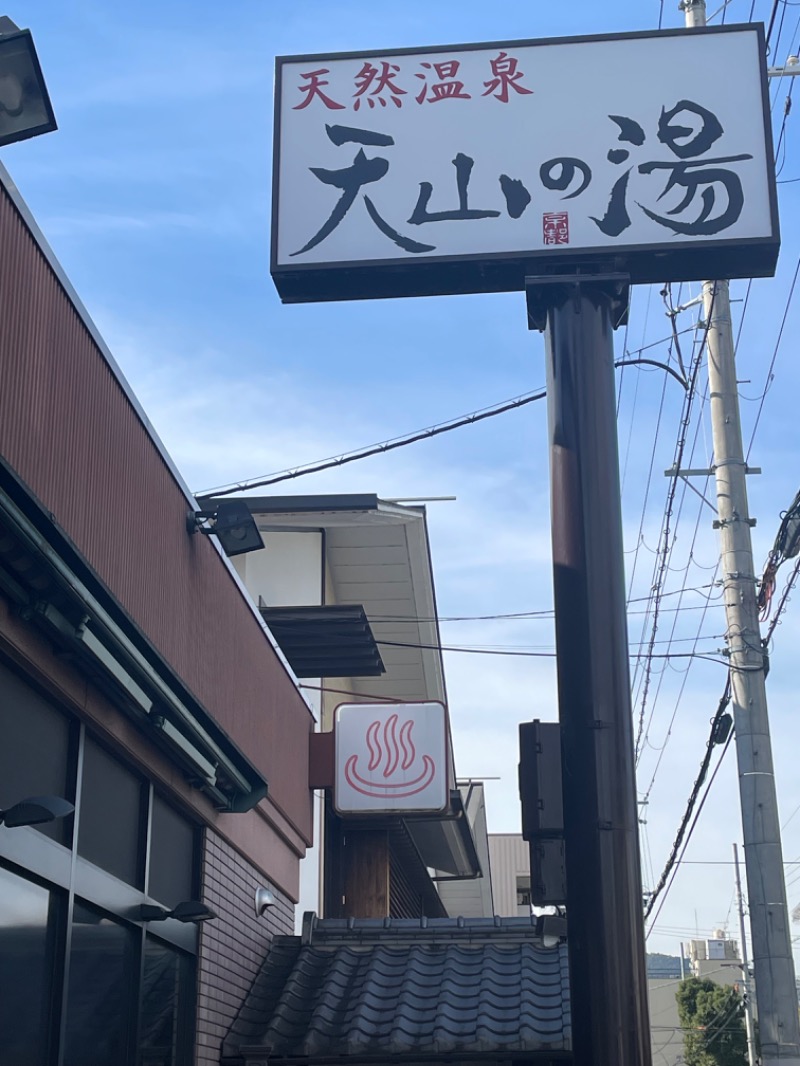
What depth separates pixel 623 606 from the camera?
6652mm

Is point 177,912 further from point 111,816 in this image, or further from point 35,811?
point 35,811

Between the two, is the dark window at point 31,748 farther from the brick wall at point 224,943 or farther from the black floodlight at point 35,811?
the brick wall at point 224,943

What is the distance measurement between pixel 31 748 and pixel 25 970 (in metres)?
1.04

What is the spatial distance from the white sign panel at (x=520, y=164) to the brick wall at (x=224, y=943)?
443cm

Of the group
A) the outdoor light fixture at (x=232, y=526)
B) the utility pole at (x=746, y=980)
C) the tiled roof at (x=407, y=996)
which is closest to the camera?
the outdoor light fixture at (x=232, y=526)

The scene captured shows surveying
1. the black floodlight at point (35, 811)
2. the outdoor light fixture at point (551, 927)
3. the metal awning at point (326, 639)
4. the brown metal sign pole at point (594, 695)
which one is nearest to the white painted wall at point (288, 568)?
the metal awning at point (326, 639)

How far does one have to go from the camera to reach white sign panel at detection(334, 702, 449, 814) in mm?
14266

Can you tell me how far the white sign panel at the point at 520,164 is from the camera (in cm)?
827

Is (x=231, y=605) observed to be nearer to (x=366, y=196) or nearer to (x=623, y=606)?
(x=366, y=196)

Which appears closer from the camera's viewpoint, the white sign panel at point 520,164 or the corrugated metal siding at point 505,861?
the white sign panel at point 520,164

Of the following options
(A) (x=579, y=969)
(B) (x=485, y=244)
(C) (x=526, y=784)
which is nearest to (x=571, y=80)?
(B) (x=485, y=244)

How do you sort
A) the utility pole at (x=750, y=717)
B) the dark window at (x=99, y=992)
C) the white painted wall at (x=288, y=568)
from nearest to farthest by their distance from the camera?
the dark window at (x=99, y=992) → the utility pole at (x=750, y=717) → the white painted wall at (x=288, y=568)

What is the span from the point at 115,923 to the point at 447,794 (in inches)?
276

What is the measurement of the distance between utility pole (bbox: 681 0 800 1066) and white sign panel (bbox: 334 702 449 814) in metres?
3.36
